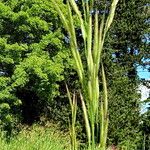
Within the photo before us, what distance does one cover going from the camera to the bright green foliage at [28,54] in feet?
84.0

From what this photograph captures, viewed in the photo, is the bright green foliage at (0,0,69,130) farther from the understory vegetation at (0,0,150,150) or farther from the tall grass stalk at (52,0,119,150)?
the tall grass stalk at (52,0,119,150)

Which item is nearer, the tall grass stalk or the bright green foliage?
the tall grass stalk

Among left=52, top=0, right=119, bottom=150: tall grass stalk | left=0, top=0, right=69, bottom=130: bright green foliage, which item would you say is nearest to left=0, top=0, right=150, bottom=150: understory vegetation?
left=0, top=0, right=69, bottom=130: bright green foliage

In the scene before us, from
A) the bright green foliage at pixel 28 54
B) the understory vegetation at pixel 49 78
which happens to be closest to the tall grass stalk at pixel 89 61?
the understory vegetation at pixel 49 78

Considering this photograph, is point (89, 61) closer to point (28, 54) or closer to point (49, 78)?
point (49, 78)

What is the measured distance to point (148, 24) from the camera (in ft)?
107

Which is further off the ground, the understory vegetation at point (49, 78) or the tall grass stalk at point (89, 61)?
the understory vegetation at point (49, 78)

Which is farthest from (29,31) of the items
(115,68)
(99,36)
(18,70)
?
(99,36)

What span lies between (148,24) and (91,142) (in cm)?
3091

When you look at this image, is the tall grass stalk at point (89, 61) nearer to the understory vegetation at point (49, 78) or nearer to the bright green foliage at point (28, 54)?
the understory vegetation at point (49, 78)

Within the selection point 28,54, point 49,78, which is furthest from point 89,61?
point 28,54

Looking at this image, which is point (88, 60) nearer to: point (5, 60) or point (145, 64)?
point (5, 60)

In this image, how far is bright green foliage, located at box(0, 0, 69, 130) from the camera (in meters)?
25.6

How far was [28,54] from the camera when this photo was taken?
26672 millimetres
